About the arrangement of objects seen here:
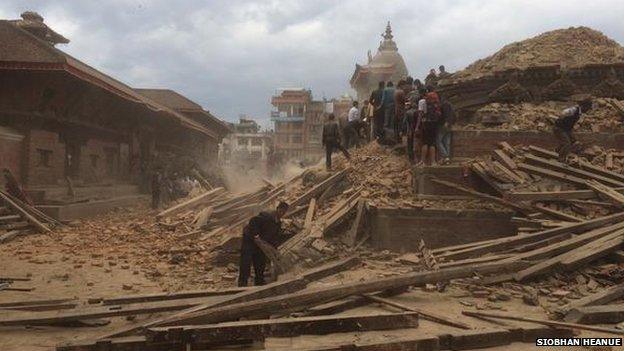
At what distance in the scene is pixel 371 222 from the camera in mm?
11031

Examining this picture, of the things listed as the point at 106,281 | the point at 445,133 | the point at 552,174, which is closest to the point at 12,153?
the point at 106,281

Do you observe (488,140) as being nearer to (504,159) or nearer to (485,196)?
(504,159)

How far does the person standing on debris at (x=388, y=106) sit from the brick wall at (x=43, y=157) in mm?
10364

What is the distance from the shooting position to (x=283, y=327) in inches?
218

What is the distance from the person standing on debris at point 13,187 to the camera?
560 inches

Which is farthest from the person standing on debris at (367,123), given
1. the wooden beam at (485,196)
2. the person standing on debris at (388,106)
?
the wooden beam at (485,196)

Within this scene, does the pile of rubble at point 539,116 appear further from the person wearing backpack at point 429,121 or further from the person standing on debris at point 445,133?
the person wearing backpack at point 429,121

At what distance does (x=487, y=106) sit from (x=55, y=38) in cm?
1948

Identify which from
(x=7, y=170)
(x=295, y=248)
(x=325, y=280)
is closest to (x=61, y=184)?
(x=7, y=170)

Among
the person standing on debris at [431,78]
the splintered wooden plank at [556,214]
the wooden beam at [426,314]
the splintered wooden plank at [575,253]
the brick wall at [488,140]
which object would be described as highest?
the person standing on debris at [431,78]

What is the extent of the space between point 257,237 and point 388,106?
8.34m

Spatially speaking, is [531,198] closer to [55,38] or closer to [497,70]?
[497,70]

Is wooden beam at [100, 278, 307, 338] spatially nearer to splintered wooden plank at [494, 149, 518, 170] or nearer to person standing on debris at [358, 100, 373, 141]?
splintered wooden plank at [494, 149, 518, 170]

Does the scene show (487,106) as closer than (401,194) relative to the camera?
No
